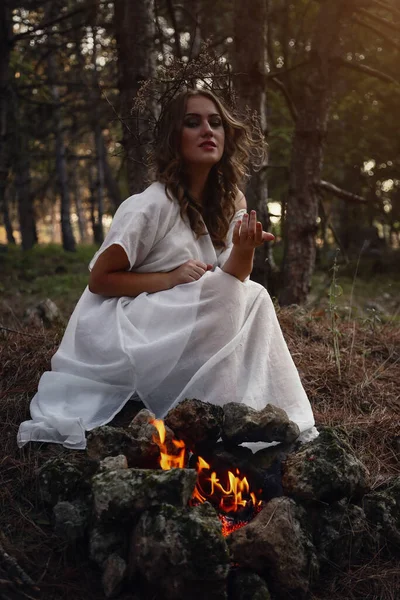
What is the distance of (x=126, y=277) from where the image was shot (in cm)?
302

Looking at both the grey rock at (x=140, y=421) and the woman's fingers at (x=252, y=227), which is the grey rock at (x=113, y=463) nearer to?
the grey rock at (x=140, y=421)

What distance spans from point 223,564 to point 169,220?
1.82 metres

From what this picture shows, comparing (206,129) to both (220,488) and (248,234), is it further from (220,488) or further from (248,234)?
(220,488)

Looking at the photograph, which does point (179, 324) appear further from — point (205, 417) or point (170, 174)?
point (170, 174)

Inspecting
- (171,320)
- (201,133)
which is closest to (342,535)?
(171,320)

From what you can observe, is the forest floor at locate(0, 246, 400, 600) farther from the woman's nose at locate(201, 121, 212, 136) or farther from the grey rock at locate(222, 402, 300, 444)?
the woman's nose at locate(201, 121, 212, 136)

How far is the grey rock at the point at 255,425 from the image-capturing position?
2418 mm

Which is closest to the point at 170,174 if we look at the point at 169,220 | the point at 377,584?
the point at 169,220

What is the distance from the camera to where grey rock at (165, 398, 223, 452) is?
7.88 ft

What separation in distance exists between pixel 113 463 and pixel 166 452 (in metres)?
0.31

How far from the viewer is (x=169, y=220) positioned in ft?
10.2

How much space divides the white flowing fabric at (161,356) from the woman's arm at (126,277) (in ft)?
0.19

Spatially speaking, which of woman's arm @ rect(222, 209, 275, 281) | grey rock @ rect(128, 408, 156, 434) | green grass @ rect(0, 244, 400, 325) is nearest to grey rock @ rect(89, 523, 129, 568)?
grey rock @ rect(128, 408, 156, 434)

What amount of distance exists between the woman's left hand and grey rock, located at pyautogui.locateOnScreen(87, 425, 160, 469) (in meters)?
1.00
